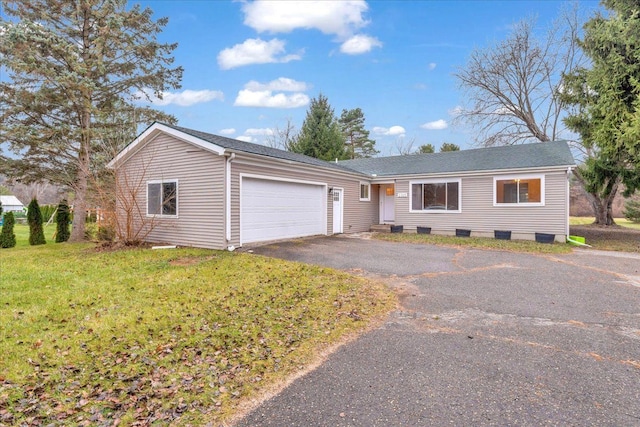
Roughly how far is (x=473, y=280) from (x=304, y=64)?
20.7m

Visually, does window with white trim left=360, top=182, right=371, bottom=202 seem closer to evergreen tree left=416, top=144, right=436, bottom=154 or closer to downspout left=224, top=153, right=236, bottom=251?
downspout left=224, top=153, right=236, bottom=251

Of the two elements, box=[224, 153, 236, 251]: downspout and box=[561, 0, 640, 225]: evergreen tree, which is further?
box=[561, 0, 640, 225]: evergreen tree

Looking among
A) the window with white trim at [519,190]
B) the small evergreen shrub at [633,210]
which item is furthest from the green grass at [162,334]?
the small evergreen shrub at [633,210]

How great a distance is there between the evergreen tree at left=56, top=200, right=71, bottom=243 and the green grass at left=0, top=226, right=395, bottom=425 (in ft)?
25.3

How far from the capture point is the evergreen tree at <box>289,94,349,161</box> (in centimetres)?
2942

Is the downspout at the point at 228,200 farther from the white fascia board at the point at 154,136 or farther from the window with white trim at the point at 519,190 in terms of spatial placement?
the window with white trim at the point at 519,190

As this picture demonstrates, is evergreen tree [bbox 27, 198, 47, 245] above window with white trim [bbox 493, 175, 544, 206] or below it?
below

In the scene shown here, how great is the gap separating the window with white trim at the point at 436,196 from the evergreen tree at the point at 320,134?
14.6m

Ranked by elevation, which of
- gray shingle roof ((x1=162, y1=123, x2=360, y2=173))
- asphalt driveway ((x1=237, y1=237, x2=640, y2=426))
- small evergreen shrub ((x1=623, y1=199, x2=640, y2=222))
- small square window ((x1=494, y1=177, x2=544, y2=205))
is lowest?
asphalt driveway ((x1=237, y1=237, x2=640, y2=426))

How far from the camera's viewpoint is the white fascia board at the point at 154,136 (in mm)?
9725

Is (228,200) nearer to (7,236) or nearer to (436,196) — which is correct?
(436,196)

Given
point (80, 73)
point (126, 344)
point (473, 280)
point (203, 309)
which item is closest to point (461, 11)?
point (473, 280)

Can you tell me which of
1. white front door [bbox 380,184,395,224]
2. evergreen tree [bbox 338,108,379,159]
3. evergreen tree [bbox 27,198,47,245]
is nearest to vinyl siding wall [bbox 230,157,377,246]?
white front door [bbox 380,184,395,224]

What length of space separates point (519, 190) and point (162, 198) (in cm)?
1332
